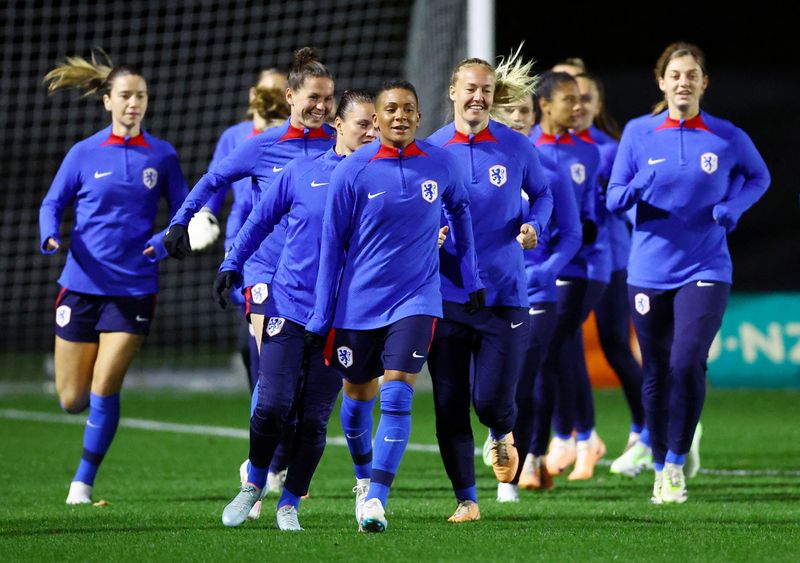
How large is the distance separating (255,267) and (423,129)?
24.5ft

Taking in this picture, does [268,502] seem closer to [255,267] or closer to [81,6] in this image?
[255,267]

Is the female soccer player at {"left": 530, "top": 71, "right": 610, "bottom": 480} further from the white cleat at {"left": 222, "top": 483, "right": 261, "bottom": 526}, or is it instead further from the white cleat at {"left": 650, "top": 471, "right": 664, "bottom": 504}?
the white cleat at {"left": 222, "top": 483, "right": 261, "bottom": 526}

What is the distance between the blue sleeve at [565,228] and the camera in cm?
714

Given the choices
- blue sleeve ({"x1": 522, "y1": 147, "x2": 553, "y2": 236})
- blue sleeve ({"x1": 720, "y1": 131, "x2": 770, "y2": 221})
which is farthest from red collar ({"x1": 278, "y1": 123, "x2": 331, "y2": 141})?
blue sleeve ({"x1": 720, "y1": 131, "x2": 770, "y2": 221})

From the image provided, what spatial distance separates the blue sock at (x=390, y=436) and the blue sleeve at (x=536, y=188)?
1154 mm

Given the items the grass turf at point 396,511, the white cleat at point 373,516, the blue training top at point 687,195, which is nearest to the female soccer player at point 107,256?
the grass turf at point 396,511

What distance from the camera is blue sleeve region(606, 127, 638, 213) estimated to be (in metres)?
7.35

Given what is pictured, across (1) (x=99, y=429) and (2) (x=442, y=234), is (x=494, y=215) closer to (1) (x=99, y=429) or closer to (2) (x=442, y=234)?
(2) (x=442, y=234)

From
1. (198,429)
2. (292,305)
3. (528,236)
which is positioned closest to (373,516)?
(292,305)

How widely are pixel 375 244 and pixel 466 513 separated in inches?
54.0

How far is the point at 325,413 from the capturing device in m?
6.36

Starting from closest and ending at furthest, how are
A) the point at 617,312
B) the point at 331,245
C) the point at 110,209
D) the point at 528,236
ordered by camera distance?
the point at 331,245
the point at 528,236
the point at 110,209
the point at 617,312

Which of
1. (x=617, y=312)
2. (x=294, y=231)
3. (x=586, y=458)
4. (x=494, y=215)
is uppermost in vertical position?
(x=494, y=215)

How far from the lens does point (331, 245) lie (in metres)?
Answer: 5.83
